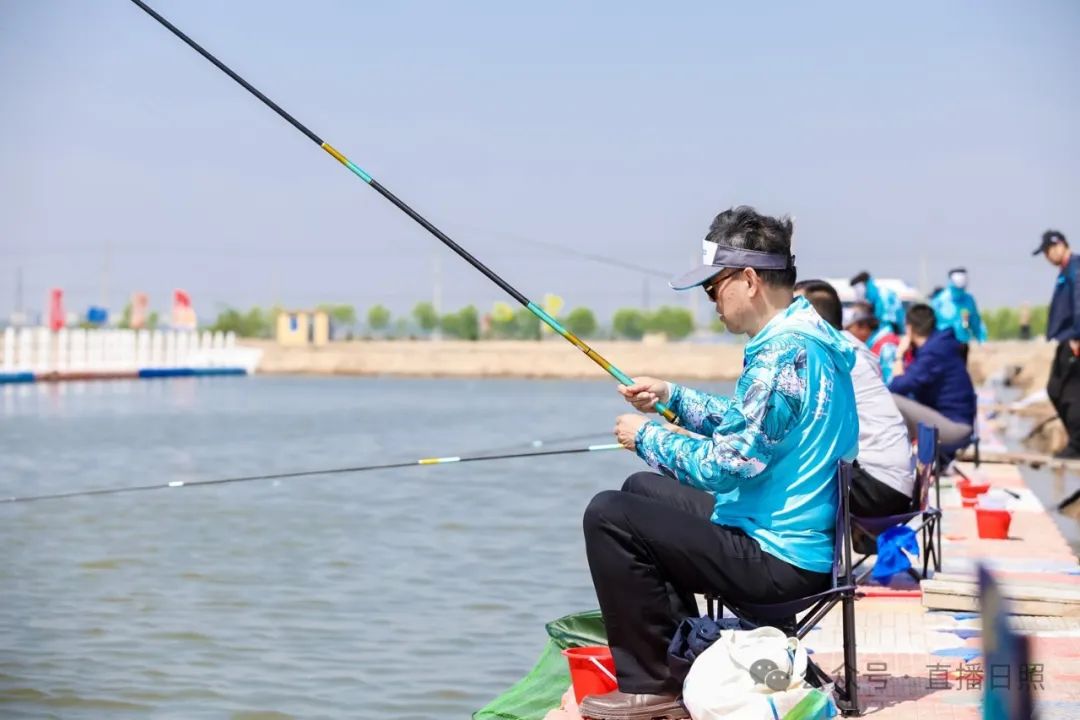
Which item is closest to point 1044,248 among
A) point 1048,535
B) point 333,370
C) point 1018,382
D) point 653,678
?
point 1048,535

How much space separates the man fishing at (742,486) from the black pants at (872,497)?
1.50 metres

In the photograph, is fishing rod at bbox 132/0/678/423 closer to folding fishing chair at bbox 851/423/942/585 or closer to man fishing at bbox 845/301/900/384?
folding fishing chair at bbox 851/423/942/585

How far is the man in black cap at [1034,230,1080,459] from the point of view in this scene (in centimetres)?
934

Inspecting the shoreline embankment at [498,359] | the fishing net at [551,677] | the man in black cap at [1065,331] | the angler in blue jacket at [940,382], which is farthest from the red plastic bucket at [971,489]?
the shoreline embankment at [498,359]

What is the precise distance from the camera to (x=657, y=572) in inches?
139

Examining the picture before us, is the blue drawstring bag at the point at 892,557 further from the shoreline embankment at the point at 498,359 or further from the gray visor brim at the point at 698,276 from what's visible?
the shoreline embankment at the point at 498,359

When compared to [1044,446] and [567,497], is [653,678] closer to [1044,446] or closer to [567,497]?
[567,497]

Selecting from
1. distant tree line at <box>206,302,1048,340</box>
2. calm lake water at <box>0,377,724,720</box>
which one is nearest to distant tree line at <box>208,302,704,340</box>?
distant tree line at <box>206,302,1048,340</box>

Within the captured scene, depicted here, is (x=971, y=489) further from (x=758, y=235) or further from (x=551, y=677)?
(x=758, y=235)

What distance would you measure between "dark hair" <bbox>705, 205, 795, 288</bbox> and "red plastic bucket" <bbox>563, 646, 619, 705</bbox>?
3.11 feet

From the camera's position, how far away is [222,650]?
20.4ft

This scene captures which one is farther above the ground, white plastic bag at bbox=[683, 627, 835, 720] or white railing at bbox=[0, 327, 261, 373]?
white railing at bbox=[0, 327, 261, 373]

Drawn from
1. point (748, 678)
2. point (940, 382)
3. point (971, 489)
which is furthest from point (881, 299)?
point (748, 678)

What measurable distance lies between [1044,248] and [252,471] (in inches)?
333
